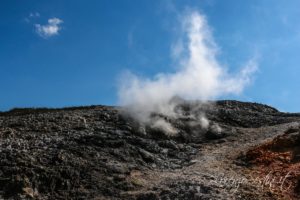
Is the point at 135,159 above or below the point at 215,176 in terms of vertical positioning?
above

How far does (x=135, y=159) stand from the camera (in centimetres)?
1773

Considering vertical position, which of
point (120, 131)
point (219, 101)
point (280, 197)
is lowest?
point (280, 197)

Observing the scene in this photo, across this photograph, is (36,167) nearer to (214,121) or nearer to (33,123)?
(33,123)

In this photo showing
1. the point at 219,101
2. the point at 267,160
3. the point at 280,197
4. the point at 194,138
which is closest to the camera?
the point at 280,197

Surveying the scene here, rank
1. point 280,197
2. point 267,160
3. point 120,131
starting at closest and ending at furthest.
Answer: point 280,197, point 267,160, point 120,131

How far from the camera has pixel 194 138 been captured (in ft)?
73.8

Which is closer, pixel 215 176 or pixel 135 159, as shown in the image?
pixel 215 176

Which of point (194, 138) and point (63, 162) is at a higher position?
point (194, 138)

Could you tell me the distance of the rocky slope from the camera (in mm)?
14195

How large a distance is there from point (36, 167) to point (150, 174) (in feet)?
12.5

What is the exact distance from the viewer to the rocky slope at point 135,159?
14195mm

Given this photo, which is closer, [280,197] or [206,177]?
[280,197]

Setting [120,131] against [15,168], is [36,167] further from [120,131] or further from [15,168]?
[120,131]

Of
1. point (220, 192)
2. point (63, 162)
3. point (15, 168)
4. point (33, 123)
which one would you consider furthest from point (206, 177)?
point (33, 123)
